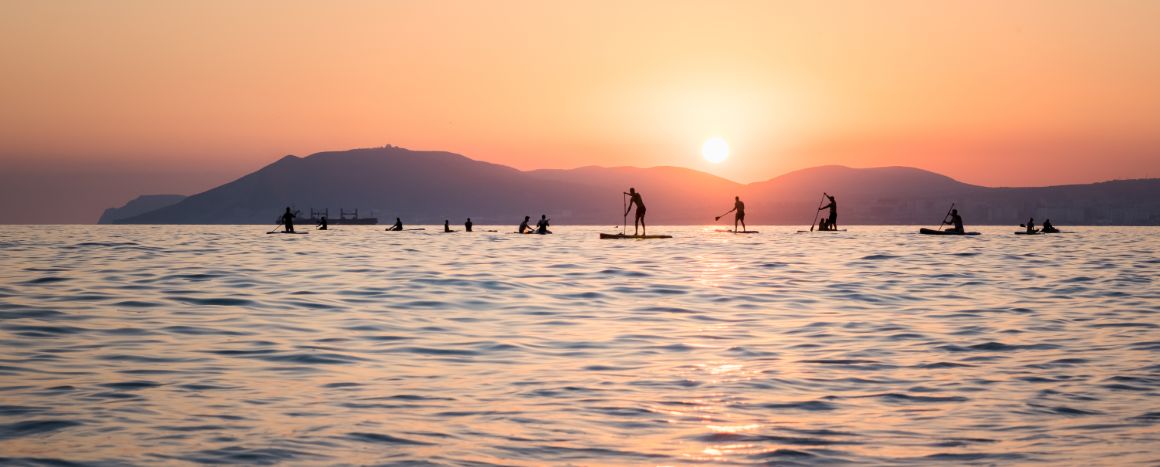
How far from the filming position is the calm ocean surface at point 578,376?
8.95m

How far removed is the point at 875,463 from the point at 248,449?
187 inches

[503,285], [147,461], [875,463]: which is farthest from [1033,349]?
[503,285]

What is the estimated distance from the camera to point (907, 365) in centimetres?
1375

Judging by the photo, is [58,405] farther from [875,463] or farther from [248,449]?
[875,463]

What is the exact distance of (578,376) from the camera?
41.9 feet

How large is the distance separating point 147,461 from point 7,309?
14471 mm

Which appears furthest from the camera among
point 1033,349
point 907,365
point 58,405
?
point 1033,349

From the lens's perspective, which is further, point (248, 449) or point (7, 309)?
point (7, 309)

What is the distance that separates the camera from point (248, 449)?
8727 mm

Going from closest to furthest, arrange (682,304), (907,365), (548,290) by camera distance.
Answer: (907,365) → (682,304) → (548,290)

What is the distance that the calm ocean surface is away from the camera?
895 cm

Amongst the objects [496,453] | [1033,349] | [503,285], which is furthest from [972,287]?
[496,453]

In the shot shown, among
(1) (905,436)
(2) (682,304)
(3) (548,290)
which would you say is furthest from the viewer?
(3) (548,290)

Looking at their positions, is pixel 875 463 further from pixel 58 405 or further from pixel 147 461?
pixel 58 405
